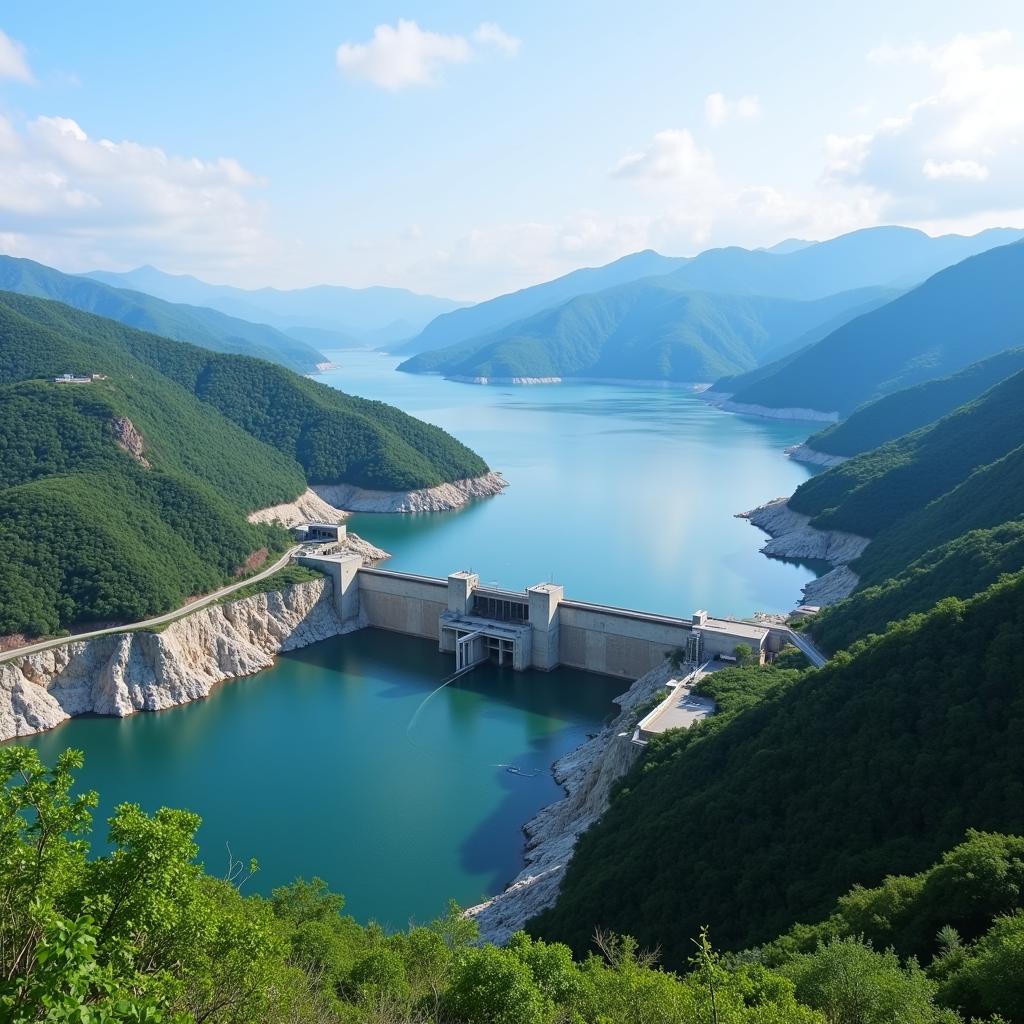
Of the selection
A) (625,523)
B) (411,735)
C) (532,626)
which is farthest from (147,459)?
(625,523)

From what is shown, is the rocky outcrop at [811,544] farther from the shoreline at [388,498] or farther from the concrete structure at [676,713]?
the shoreline at [388,498]

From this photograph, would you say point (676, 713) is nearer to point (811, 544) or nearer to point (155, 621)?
point (155, 621)

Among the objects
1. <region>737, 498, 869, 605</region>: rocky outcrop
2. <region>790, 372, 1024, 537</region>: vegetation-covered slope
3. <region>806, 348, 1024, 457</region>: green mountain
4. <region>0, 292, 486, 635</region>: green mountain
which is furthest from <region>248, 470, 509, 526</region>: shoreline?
<region>806, 348, 1024, 457</region>: green mountain

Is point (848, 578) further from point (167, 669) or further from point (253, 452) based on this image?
point (253, 452)

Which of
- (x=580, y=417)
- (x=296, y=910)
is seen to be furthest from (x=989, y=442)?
(x=580, y=417)

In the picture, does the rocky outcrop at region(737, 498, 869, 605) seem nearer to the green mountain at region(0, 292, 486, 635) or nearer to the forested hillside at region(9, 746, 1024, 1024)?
the green mountain at region(0, 292, 486, 635)

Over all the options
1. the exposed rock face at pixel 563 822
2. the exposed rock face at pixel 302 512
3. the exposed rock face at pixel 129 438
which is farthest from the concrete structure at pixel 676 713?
the exposed rock face at pixel 302 512
